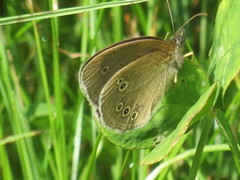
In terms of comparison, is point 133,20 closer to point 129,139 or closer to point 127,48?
point 127,48

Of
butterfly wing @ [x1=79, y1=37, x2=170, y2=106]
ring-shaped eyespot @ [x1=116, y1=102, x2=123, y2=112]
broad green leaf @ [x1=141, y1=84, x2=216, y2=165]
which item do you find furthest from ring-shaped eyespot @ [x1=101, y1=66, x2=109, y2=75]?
broad green leaf @ [x1=141, y1=84, x2=216, y2=165]

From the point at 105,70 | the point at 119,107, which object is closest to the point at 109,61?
the point at 105,70

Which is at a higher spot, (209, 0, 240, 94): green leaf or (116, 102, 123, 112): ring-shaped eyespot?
(209, 0, 240, 94): green leaf

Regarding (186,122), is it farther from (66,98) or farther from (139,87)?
(66,98)

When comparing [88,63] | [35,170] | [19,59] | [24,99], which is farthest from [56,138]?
[19,59]

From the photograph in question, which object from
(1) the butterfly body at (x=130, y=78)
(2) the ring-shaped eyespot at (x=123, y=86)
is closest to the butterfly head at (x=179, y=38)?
(1) the butterfly body at (x=130, y=78)

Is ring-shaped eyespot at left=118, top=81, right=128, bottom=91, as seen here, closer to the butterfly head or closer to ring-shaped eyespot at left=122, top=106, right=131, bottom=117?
ring-shaped eyespot at left=122, top=106, right=131, bottom=117

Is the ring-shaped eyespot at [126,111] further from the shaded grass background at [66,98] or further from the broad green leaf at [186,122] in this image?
the broad green leaf at [186,122]
